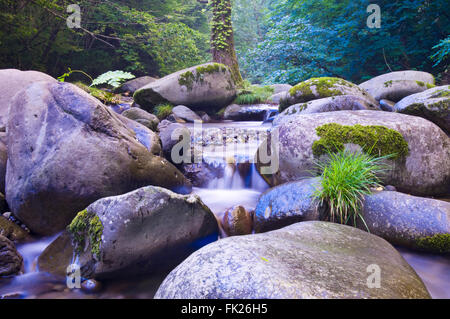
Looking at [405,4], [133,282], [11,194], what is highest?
[405,4]

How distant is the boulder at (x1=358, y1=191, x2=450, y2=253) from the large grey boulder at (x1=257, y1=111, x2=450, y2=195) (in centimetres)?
67

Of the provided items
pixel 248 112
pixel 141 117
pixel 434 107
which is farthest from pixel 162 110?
pixel 434 107

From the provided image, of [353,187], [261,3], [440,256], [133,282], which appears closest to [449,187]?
[440,256]

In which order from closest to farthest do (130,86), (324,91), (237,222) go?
(237,222) → (324,91) → (130,86)

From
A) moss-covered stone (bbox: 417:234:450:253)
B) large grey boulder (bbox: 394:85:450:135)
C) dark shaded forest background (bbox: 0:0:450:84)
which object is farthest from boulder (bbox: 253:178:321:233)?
dark shaded forest background (bbox: 0:0:450:84)

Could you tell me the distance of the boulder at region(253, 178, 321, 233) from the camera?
3044 mm

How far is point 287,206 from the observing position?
10.5ft

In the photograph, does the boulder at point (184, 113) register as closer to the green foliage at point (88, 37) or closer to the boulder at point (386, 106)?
the green foliage at point (88, 37)

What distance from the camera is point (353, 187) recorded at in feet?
9.81

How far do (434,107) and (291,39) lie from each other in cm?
813

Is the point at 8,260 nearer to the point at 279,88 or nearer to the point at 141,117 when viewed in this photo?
the point at 141,117

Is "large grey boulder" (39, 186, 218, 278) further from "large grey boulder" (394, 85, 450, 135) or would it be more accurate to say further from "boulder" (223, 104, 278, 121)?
"boulder" (223, 104, 278, 121)

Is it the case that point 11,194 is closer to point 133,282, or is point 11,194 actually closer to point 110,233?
point 110,233
